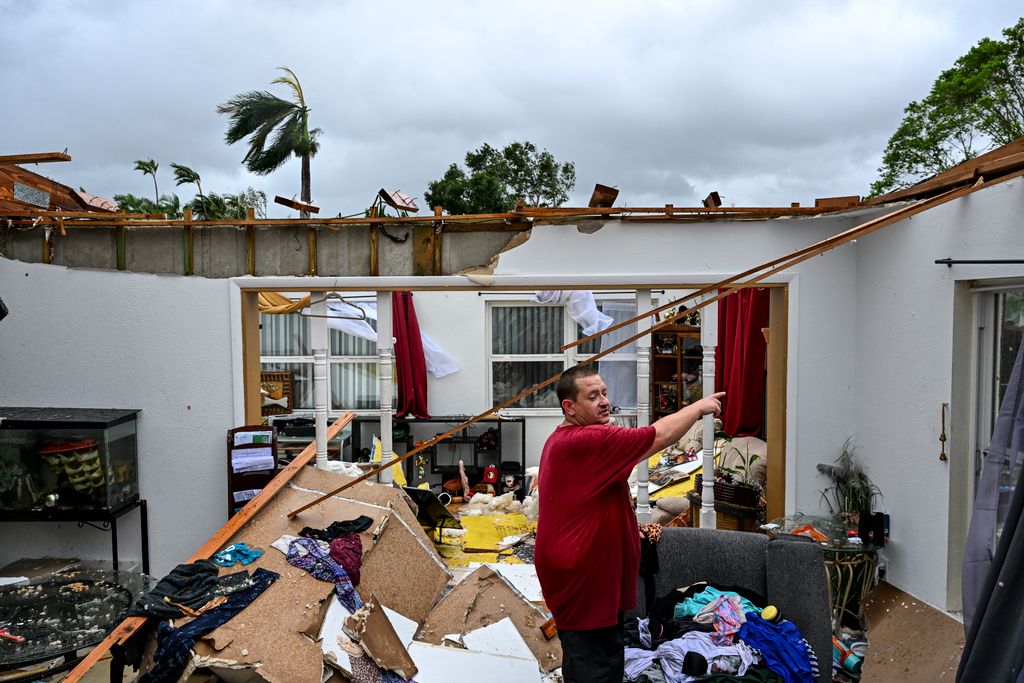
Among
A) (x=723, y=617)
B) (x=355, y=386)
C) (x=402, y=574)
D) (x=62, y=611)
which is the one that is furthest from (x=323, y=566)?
(x=355, y=386)

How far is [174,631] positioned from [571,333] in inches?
269

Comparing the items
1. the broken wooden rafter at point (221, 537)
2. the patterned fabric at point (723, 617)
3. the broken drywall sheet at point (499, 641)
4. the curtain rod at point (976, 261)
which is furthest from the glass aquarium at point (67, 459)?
the curtain rod at point (976, 261)

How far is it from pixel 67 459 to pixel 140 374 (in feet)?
2.48

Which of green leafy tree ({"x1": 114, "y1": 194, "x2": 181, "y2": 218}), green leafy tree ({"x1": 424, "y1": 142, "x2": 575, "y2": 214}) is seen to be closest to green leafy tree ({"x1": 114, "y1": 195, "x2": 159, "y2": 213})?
green leafy tree ({"x1": 114, "y1": 194, "x2": 181, "y2": 218})

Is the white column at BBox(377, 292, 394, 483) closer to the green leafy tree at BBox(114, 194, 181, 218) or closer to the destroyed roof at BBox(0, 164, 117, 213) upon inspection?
the destroyed roof at BBox(0, 164, 117, 213)

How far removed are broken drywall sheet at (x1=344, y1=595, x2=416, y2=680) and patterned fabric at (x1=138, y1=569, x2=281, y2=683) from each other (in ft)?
1.75

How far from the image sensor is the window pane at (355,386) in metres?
9.55

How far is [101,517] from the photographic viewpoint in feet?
15.3

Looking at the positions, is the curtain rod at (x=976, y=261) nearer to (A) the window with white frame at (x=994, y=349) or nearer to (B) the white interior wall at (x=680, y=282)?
(B) the white interior wall at (x=680, y=282)

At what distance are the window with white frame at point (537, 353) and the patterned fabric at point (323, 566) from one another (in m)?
5.53

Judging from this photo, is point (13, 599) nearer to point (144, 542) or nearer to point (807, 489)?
point (144, 542)

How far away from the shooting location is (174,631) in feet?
10.1

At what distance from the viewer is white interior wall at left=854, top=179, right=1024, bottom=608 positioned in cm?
334

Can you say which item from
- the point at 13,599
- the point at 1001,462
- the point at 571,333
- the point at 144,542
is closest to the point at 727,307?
the point at 571,333
